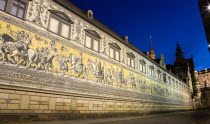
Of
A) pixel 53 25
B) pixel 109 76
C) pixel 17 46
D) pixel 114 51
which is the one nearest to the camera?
pixel 17 46

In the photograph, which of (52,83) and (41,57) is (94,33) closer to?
(41,57)

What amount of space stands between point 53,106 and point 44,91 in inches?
42.7

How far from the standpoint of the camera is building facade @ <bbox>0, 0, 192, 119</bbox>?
7086 mm

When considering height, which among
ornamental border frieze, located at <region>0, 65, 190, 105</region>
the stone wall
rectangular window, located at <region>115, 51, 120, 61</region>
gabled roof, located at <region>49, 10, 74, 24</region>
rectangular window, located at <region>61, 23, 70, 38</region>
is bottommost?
the stone wall

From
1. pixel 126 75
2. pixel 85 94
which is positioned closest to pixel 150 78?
pixel 126 75

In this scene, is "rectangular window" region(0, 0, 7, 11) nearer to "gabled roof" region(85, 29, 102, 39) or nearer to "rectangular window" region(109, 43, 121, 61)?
"gabled roof" region(85, 29, 102, 39)

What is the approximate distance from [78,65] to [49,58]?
2.29m

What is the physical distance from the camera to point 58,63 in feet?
29.7

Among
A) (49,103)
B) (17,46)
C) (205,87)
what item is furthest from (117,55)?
(205,87)

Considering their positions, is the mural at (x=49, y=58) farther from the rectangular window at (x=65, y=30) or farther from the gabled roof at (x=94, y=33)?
the gabled roof at (x=94, y=33)

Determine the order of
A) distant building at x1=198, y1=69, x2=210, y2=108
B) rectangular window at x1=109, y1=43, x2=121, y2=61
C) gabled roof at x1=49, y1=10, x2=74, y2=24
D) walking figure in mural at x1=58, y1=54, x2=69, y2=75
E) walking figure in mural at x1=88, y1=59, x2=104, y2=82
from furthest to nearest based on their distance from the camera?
distant building at x1=198, y1=69, x2=210, y2=108, rectangular window at x1=109, y1=43, x2=121, y2=61, walking figure in mural at x1=88, y1=59, x2=104, y2=82, gabled roof at x1=49, y1=10, x2=74, y2=24, walking figure in mural at x1=58, y1=54, x2=69, y2=75

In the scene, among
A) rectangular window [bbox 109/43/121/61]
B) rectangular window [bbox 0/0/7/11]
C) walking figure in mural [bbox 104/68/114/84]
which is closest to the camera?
rectangular window [bbox 0/0/7/11]

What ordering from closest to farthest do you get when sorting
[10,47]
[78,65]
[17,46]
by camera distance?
1. [10,47]
2. [17,46]
3. [78,65]

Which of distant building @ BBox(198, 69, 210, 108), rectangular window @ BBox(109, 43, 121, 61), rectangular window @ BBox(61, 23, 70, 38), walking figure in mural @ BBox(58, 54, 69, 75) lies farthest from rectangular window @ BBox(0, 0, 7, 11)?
distant building @ BBox(198, 69, 210, 108)
